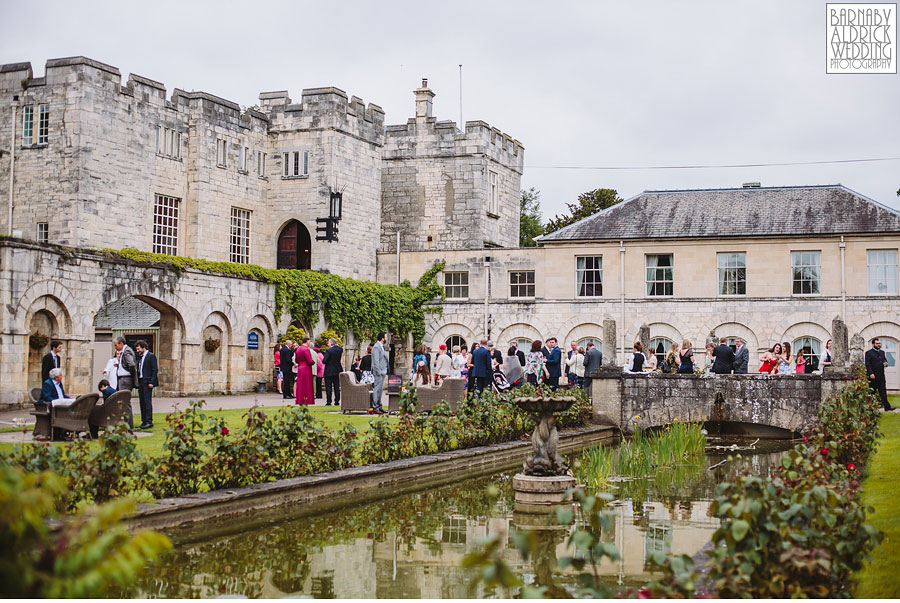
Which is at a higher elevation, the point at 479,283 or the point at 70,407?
the point at 479,283

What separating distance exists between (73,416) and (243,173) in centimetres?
2434

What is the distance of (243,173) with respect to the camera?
122 feet

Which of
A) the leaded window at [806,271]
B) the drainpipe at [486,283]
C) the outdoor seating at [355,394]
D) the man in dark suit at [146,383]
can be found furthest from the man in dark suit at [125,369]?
the leaded window at [806,271]

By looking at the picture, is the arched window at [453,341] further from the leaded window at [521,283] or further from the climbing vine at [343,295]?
the leaded window at [521,283]

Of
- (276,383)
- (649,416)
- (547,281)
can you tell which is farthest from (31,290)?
(547,281)

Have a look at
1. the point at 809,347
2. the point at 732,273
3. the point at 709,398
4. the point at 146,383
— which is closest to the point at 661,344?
the point at 732,273

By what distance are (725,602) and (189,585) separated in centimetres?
419

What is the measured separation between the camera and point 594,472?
12.0 m

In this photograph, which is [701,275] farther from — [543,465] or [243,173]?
[543,465]

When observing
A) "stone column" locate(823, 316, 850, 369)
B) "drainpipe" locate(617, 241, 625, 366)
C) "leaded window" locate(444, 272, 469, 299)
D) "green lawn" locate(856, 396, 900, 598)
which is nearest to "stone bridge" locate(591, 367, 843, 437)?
"stone column" locate(823, 316, 850, 369)

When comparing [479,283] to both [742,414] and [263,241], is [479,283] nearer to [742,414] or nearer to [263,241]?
[263,241]

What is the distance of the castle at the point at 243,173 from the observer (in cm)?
3142

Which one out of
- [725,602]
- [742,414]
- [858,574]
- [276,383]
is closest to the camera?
[725,602]

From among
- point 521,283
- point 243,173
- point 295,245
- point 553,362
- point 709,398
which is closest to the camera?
point 553,362
